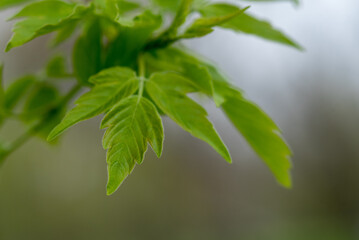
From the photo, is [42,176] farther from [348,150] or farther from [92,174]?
[348,150]

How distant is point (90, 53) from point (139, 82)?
8 cm

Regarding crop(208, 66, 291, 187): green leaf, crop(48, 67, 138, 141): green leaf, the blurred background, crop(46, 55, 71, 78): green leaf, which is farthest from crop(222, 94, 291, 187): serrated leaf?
the blurred background

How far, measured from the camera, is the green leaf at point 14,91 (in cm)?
51

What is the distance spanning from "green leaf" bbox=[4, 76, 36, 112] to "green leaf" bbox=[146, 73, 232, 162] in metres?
0.24

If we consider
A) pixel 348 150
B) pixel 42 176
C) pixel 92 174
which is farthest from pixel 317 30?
pixel 42 176

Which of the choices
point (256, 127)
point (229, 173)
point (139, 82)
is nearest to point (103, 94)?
point (139, 82)

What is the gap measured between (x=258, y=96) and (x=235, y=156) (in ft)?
1.73

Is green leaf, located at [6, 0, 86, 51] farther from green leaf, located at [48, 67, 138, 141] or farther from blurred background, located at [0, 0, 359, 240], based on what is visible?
blurred background, located at [0, 0, 359, 240]

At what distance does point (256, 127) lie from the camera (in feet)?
1.39

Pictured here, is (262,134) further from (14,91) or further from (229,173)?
(229,173)

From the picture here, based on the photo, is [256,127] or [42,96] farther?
[42,96]

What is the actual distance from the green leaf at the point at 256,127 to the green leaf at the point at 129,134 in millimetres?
86

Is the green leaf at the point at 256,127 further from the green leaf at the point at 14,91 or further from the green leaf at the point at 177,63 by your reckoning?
the green leaf at the point at 14,91

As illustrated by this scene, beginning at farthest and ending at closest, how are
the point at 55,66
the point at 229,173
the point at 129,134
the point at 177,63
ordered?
the point at 229,173 → the point at 55,66 → the point at 177,63 → the point at 129,134
